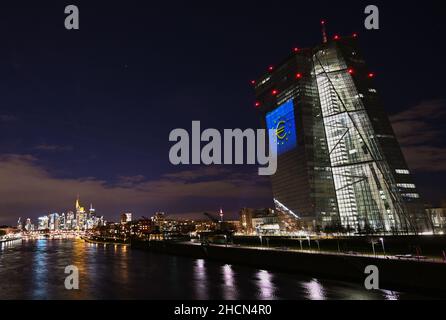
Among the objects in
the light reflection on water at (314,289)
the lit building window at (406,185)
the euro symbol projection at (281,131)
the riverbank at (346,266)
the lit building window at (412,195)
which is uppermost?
the euro symbol projection at (281,131)

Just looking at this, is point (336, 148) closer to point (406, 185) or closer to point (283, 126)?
point (406, 185)

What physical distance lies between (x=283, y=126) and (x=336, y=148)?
36.2 meters

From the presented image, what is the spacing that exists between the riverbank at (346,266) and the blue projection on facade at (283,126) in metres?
89.3

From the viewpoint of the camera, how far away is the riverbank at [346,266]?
32312 millimetres

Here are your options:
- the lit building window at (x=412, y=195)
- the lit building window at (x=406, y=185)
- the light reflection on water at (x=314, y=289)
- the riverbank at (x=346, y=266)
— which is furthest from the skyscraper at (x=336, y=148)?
the light reflection on water at (x=314, y=289)

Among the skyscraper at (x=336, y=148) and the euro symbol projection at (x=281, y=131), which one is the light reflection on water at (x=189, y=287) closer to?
the skyscraper at (x=336, y=148)

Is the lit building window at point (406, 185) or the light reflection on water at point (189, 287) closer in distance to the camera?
the light reflection on water at point (189, 287)

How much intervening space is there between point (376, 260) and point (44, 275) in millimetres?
49196

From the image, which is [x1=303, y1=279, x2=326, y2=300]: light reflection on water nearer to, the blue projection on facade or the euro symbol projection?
A: the blue projection on facade

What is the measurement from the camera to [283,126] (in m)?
163

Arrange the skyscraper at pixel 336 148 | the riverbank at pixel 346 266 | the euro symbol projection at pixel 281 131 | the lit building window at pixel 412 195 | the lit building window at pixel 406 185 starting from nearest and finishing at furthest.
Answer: the riverbank at pixel 346 266, the lit building window at pixel 412 195, the lit building window at pixel 406 185, the skyscraper at pixel 336 148, the euro symbol projection at pixel 281 131

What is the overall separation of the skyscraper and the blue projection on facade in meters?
0.44

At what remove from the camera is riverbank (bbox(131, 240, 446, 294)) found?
32312 mm
